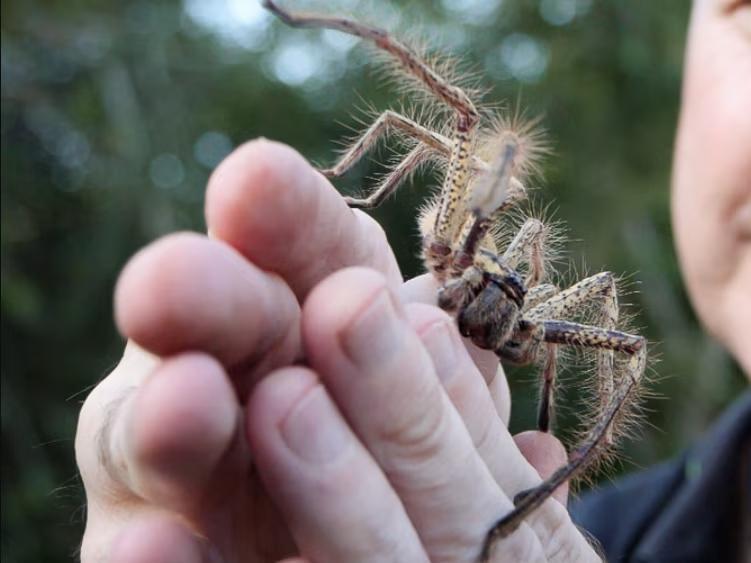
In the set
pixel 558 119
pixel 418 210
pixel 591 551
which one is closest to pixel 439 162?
pixel 418 210

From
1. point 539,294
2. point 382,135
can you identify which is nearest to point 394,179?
point 382,135

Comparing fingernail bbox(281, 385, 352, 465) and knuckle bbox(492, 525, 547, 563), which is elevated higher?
fingernail bbox(281, 385, 352, 465)

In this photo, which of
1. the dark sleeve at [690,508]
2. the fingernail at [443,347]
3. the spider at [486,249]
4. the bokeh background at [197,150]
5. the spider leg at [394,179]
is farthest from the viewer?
the bokeh background at [197,150]

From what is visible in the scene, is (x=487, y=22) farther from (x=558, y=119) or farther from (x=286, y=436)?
(x=286, y=436)

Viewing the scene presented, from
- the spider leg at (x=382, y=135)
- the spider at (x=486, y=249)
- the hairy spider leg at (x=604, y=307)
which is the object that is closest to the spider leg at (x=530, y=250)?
the spider at (x=486, y=249)

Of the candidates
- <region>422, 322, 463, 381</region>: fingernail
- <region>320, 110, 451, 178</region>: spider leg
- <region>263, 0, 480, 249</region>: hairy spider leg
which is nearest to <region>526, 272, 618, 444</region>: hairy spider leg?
<region>263, 0, 480, 249</region>: hairy spider leg

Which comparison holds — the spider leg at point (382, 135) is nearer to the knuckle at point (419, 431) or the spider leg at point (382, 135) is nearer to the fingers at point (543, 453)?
the fingers at point (543, 453)

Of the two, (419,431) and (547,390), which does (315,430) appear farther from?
(547,390)

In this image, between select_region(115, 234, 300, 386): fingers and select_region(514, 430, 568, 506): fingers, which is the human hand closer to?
select_region(115, 234, 300, 386): fingers
